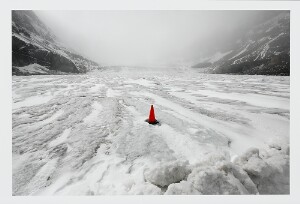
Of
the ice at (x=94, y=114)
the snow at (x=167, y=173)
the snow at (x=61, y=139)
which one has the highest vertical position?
the ice at (x=94, y=114)

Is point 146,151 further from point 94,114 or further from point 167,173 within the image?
point 94,114

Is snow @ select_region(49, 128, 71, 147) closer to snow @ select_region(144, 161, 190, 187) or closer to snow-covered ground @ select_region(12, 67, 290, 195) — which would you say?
snow-covered ground @ select_region(12, 67, 290, 195)

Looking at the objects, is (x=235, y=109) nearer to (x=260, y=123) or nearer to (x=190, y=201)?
(x=260, y=123)

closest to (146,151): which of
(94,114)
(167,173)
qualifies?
(167,173)

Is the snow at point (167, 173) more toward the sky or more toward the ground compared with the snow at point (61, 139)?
more toward the ground

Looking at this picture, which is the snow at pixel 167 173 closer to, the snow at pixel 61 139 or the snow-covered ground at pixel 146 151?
the snow-covered ground at pixel 146 151

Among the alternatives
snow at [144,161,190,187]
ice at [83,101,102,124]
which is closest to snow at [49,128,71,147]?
ice at [83,101,102,124]

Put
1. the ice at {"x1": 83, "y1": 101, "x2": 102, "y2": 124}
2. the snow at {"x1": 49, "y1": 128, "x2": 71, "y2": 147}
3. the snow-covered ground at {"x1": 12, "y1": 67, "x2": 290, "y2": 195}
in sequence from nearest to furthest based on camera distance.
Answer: the snow-covered ground at {"x1": 12, "y1": 67, "x2": 290, "y2": 195} < the snow at {"x1": 49, "y1": 128, "x2": 71, "y2": 147} < the ice at {"x1": 83, "y1": 101, "x2": 102, "y2": 124}


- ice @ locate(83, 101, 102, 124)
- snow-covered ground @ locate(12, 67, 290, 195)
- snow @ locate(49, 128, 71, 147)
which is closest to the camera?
snow-covered ground @ locate(12, 67, 290, 195)

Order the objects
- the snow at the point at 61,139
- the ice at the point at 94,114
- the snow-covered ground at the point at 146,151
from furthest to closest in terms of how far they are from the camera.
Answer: the ice at the point at 94,114 → the snow at the point at 61,139 → the snow-covered ground at the point at 146,151

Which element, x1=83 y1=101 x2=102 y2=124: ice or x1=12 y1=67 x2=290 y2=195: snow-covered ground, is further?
x1=83 y1=101 x2=102 y2=124: ice

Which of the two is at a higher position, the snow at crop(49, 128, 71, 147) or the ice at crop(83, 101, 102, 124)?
the ice at crop(83, 101, 102, 124)

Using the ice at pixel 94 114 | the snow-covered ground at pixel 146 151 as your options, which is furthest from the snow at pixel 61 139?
the ice at pixel 94 114
